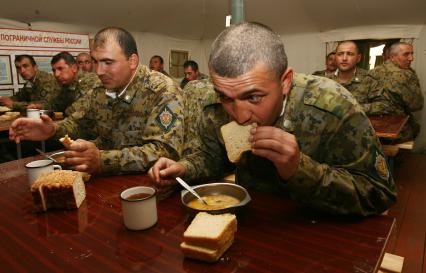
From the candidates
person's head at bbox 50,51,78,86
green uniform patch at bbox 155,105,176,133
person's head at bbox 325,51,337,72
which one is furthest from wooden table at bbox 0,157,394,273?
person's head at bbox 325,51,337,72

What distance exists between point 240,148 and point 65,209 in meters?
0.79

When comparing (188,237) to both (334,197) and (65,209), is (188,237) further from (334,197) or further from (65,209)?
(65,209)

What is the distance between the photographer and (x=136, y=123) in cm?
213

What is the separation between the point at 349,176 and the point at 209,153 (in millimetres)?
684

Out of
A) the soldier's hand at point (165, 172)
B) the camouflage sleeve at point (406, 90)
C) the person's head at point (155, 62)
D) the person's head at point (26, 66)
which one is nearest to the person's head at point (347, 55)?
the camouflage sleeve at point (406, 90)

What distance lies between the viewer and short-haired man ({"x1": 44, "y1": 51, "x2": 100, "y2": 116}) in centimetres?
486

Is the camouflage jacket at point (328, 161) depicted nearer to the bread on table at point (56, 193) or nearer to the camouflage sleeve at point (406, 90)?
the bread on table at point (56, 193)

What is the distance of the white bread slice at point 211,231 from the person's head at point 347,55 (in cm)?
458

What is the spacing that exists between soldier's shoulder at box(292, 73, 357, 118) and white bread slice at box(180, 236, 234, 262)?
695mm

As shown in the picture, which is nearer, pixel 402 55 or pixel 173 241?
pixel 173 241

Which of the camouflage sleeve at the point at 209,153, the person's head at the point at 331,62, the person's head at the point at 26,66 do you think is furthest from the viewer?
the person's head at the point at 331,62

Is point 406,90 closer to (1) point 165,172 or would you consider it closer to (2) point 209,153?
(2) point 209,153

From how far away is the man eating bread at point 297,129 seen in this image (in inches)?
43.4

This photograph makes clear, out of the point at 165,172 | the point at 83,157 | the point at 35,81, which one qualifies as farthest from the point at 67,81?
the point at 165,172
